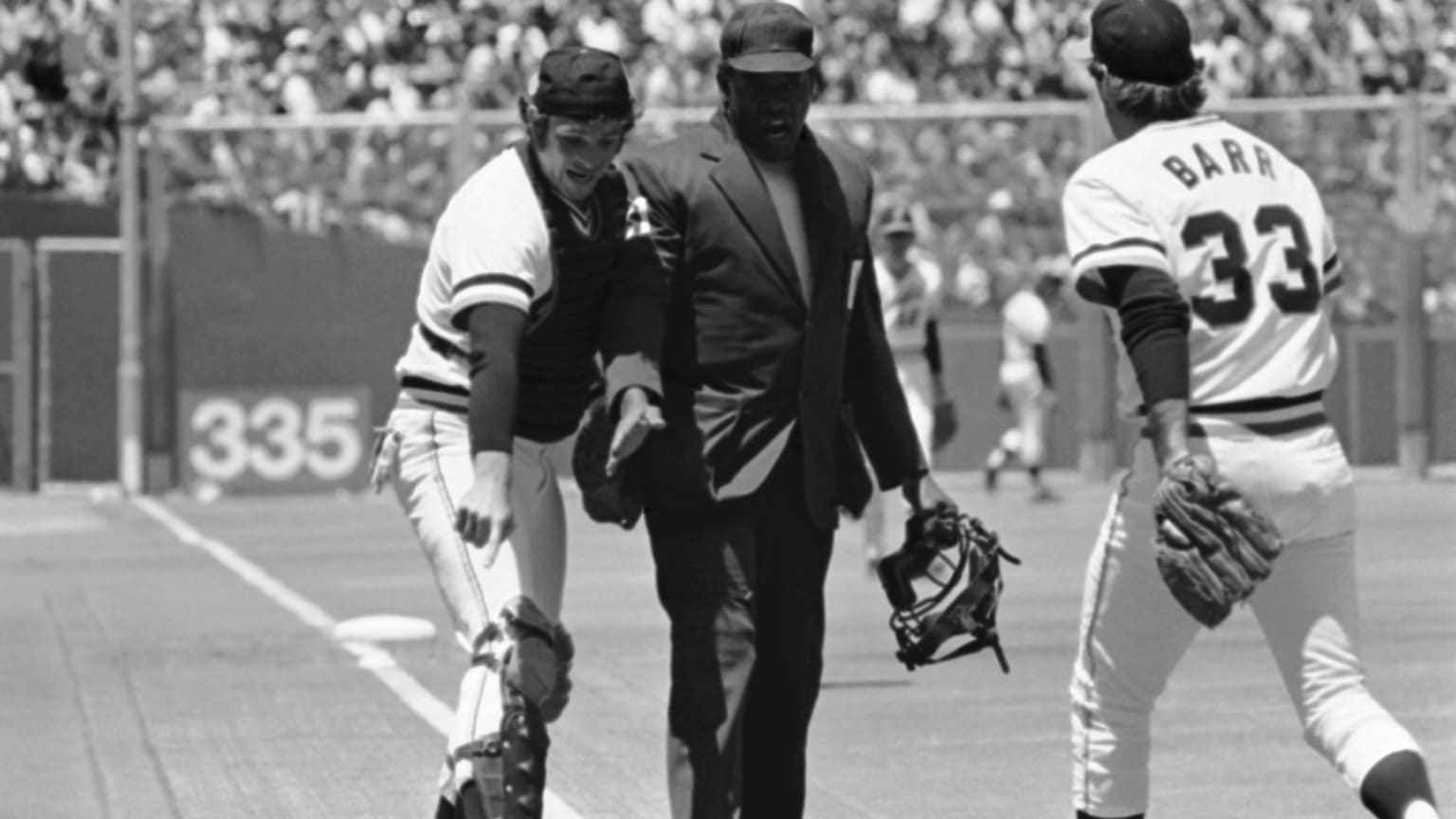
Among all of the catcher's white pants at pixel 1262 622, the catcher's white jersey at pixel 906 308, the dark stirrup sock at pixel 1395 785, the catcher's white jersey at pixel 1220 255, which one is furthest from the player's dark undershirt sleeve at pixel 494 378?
the catcher's white jersey at pixel 906 308

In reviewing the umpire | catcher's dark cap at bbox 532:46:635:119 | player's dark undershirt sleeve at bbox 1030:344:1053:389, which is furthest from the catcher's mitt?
player's dark undershirt sleeve at bbox 1030:344:1053:389

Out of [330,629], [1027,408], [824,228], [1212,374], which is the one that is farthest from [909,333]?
[1212,374]

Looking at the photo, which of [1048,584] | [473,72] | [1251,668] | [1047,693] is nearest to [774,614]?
[1047,693]

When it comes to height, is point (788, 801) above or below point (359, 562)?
above

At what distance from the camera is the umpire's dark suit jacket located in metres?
7.48

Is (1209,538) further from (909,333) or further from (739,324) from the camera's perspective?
(909,333)

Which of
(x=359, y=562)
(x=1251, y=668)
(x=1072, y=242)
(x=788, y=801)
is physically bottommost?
(x=359, y=562)

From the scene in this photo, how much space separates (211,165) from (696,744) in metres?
→ 21.7

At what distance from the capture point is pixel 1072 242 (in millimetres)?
7043

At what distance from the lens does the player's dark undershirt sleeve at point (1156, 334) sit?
6.71 metres

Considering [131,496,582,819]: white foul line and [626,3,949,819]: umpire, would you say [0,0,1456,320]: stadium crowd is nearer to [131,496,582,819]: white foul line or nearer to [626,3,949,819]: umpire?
[131,496,582,819]: white foul line

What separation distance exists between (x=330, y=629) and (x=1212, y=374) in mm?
9200

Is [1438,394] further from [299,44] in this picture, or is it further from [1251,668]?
[1251,668]

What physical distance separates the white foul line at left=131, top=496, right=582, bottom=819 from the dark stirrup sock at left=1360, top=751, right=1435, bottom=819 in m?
3.15
